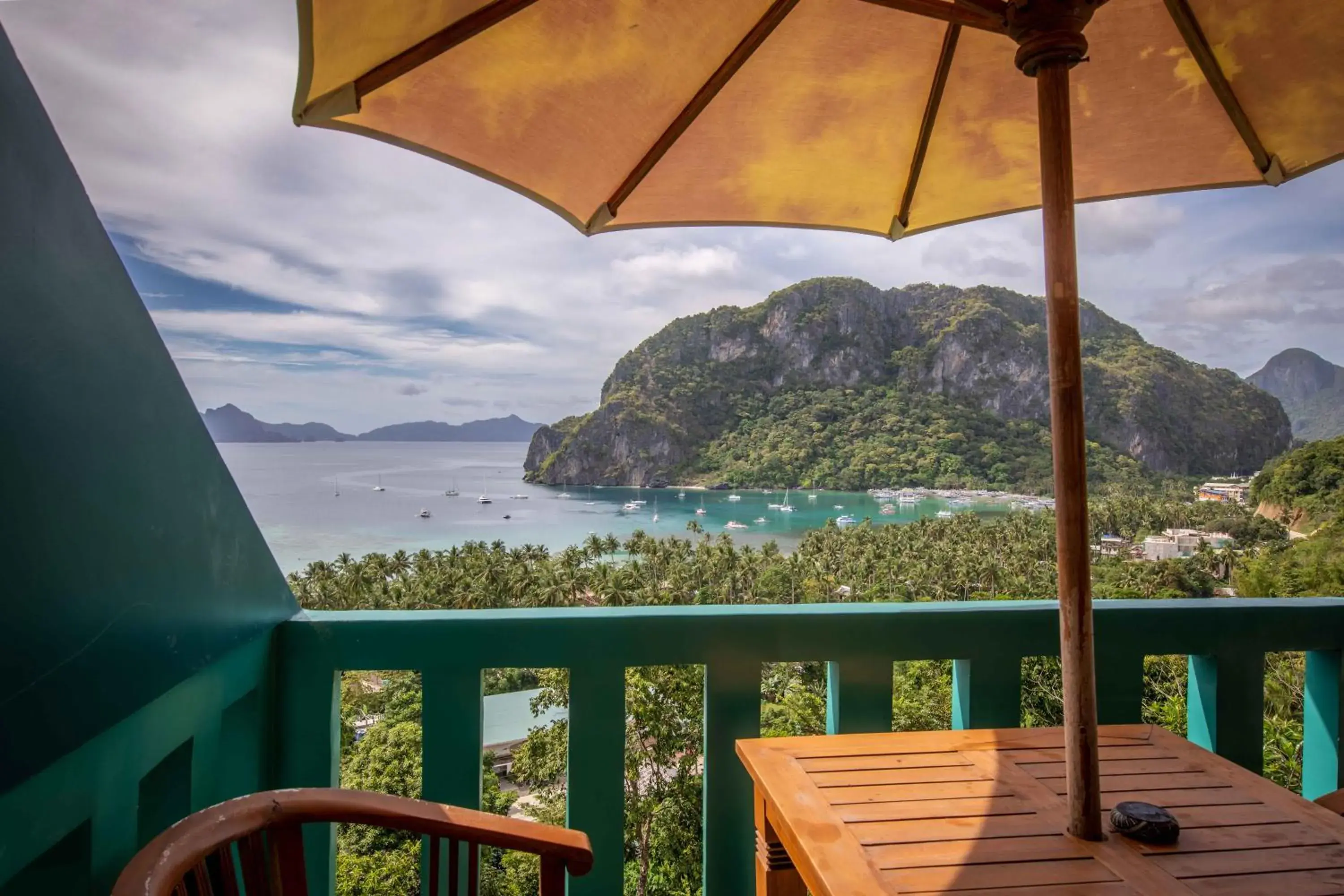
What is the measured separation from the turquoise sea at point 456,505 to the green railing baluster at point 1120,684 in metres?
34.9

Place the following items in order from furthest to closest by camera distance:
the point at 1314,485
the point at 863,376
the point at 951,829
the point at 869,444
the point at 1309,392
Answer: the point at 863,376, the point at 869,444, the point at 1314,485, the point at 1309,392, the point at 951,829

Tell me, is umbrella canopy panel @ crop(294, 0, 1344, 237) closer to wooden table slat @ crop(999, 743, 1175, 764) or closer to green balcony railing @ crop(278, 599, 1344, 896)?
green balcony railing @ crop(278, 599, 1344, 896)

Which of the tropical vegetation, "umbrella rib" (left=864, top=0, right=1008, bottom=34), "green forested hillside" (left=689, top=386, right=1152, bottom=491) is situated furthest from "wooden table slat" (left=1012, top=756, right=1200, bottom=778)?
"green forested hillside" (left=689, top=386, right=1152, bottom=491)

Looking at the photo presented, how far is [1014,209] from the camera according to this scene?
5.23 ft

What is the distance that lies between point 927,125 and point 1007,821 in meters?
1.15

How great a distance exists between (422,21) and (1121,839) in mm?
1363

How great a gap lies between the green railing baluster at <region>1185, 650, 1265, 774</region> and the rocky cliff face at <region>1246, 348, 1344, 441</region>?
24885 millimetres

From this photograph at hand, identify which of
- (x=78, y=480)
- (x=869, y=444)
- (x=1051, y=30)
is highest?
(x=869, y=444)

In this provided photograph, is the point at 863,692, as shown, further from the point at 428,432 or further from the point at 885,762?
the point at 428,432

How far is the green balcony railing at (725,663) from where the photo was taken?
138 cm

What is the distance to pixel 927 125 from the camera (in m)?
1.37

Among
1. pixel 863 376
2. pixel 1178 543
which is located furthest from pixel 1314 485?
pixel 863 376

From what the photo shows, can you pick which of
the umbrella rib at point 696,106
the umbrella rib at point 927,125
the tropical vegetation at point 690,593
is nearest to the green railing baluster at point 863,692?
the umbrella rib at point 927,125

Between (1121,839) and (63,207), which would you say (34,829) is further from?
(1121,839)
